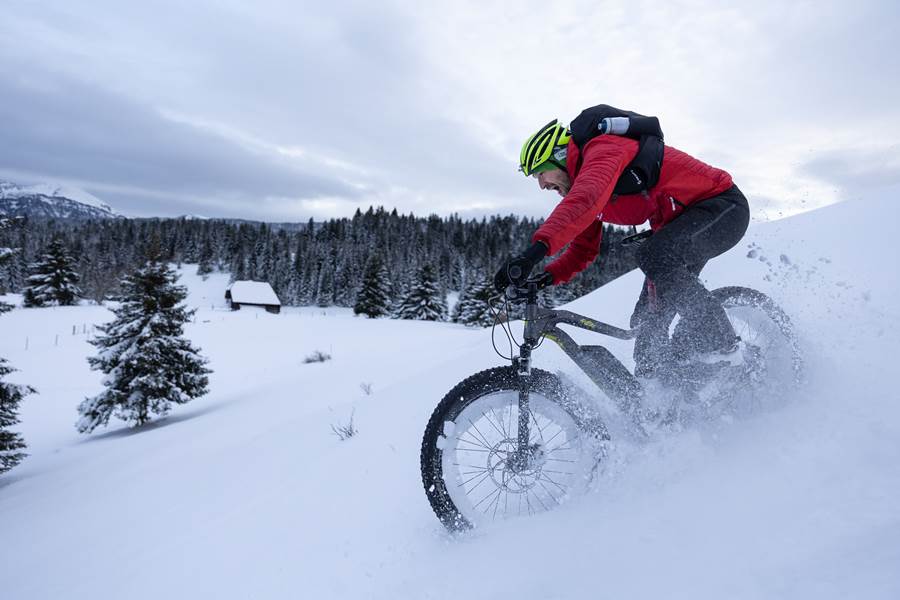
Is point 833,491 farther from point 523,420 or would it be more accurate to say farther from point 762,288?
point 762,288

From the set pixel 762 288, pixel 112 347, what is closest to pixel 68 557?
pixel 762 288

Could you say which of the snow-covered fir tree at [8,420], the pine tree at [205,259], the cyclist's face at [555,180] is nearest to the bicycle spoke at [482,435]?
the cyclist's face at [555,180]

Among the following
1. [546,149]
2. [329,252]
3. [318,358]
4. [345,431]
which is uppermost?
[329,252]

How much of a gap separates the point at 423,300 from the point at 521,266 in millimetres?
48625

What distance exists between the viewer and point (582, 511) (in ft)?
7.43

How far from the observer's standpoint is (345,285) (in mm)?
81250

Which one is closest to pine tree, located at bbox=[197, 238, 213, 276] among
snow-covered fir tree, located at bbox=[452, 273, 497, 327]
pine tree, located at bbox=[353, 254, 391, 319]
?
pine tree, located at bbox=[353, 254, 391, 319]

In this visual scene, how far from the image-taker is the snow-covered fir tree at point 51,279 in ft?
154

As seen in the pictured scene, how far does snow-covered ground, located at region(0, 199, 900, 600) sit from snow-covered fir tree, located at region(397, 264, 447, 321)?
144 feet

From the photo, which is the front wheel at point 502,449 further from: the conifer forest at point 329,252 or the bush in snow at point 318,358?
the conifer forest at point 329,252

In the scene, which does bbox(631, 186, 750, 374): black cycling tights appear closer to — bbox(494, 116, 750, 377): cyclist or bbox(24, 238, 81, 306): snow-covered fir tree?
bbox(494, 116, 750, 377): cyclist

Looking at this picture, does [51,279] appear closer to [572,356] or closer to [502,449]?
[502,449]

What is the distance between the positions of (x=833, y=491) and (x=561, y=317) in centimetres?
139

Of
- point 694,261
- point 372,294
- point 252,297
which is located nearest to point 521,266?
point 694,261
